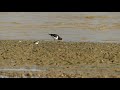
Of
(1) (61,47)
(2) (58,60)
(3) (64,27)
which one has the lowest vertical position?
(2) (58,60)

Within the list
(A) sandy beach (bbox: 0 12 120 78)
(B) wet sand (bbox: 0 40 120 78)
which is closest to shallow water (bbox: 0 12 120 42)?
(A) sandy beach (bbox: 0 12 120 78)

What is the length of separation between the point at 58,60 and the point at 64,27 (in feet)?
35.3

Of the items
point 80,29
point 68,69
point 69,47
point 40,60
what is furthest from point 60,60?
point 80,29

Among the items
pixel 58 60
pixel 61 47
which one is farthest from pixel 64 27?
pixel 58 60

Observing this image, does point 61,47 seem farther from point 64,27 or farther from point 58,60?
point 64,27

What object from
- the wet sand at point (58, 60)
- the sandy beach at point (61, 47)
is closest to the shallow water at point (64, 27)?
the sandy beach at point (61, 47)

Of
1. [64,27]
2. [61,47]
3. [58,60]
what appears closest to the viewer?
[58,60]

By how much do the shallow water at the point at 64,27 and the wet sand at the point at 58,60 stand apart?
305cm

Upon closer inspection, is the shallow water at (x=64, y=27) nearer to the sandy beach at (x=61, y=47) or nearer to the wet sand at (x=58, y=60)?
the sandy beach at (x=61, y=47)

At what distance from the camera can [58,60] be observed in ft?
34.0

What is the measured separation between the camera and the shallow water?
17312 mm

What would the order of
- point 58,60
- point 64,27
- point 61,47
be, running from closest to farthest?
1. point 58,60
2. point 61,47
3. point 64,27
